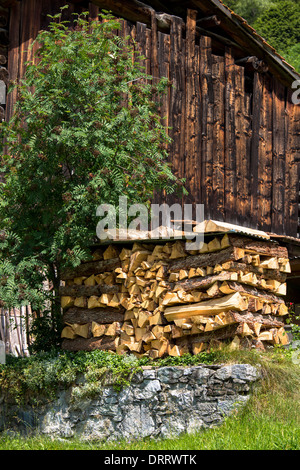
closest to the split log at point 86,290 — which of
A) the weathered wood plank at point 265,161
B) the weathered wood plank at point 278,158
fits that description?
the weathered wood plank at point 265,161

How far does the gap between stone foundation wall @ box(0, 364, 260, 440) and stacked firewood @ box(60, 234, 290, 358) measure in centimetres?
43

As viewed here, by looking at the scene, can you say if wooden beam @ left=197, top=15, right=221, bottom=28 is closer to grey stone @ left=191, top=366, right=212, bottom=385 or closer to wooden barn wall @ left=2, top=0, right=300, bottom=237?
wooden barn wall @ left=2, top=0, right=300, bottom=237

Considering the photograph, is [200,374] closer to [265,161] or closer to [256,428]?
[256,428]

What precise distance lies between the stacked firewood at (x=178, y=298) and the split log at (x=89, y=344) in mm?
13

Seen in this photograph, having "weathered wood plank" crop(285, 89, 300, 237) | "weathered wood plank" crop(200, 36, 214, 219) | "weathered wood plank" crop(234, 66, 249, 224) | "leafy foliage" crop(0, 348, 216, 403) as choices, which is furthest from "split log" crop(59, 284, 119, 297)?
"weathered wood plank" crop(285, 89, 300, 237)

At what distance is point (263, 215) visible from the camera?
13.1m

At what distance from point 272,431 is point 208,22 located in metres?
8.28

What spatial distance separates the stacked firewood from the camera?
804 centimetres

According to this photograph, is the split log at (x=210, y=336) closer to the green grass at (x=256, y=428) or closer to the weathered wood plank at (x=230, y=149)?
the green grass at (x=256, y=428)

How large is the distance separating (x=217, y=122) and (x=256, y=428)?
6.74 metres

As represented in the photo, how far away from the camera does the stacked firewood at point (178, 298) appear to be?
804cm
